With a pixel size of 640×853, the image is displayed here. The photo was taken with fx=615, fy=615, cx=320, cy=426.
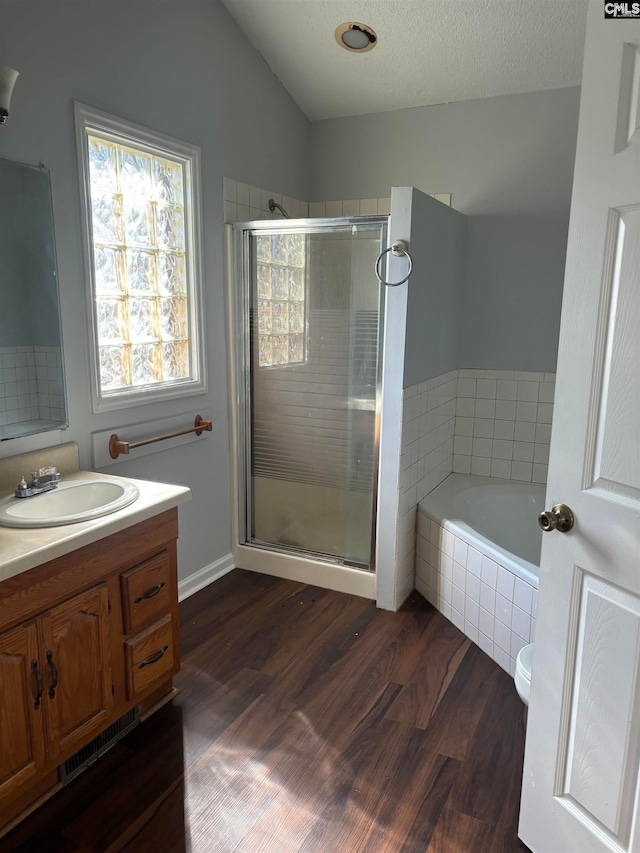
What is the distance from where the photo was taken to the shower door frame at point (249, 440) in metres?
2.86

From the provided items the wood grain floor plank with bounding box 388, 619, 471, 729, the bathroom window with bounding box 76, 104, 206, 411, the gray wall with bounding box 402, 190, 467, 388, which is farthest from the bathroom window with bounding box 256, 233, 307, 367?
the wood grain floor plank with bounding box 388, 619, 471, 729

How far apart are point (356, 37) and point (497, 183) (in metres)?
1.01

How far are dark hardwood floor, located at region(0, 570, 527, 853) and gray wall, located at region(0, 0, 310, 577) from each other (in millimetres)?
747

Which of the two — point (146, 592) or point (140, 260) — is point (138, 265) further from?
point (146, 592)

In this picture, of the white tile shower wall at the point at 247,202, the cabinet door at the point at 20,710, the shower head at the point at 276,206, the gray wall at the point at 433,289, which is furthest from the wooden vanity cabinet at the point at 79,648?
the shower head at the point at 276,206

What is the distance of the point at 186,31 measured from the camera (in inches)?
102

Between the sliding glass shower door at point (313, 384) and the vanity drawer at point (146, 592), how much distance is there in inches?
44.7

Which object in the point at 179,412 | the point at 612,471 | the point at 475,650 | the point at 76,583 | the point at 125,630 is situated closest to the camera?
the point at 612,471

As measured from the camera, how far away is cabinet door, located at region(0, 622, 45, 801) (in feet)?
5.12

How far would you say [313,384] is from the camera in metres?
3.03

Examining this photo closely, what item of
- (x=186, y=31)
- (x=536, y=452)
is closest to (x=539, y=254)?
(x=536, y=452)

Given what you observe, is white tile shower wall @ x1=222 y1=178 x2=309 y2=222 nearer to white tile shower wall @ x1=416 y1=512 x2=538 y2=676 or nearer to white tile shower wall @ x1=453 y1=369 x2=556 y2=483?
white tile shower wall @ x1=453 y1=369 x2=556 y2=483

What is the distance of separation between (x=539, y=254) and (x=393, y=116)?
3.65ft

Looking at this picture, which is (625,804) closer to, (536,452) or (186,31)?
(536,452)
